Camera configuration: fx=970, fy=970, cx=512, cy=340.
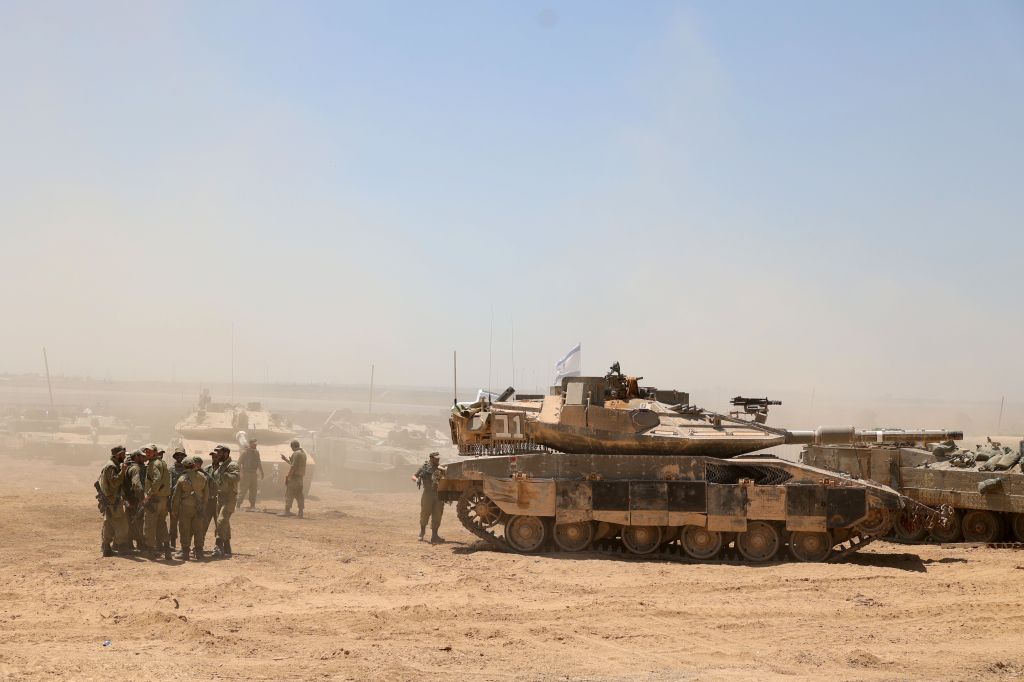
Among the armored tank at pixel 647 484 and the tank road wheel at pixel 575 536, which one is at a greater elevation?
the armored tank at pixel 647 484

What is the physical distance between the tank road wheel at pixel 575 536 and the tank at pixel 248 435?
11.0 meters

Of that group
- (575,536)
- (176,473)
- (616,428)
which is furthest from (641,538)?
(176,473)

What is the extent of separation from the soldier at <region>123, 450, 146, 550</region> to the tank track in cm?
483

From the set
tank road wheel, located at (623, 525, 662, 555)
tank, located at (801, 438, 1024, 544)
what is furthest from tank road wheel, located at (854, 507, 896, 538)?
tank road wheel, located at (623, 525, 662, 555)

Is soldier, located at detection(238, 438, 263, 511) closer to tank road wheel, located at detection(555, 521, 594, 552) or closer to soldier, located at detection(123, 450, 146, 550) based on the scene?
soldier, located at detection(123, 450, 146, 550)

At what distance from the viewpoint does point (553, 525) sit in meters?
15.3

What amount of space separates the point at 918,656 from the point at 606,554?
6335 millimetres

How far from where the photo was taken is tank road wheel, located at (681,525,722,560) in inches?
581

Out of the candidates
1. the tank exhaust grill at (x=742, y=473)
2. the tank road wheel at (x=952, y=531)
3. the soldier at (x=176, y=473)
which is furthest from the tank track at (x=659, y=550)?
the soldier at (x=176, y=473)

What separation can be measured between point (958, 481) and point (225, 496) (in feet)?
42.1

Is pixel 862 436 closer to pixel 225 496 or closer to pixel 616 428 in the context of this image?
pixel 616 428

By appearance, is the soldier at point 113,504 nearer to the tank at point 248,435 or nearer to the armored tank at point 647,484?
the armored tank at point 647,484

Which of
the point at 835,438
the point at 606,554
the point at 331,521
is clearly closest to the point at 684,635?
the point at 606,554

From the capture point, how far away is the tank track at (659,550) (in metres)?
14.6
